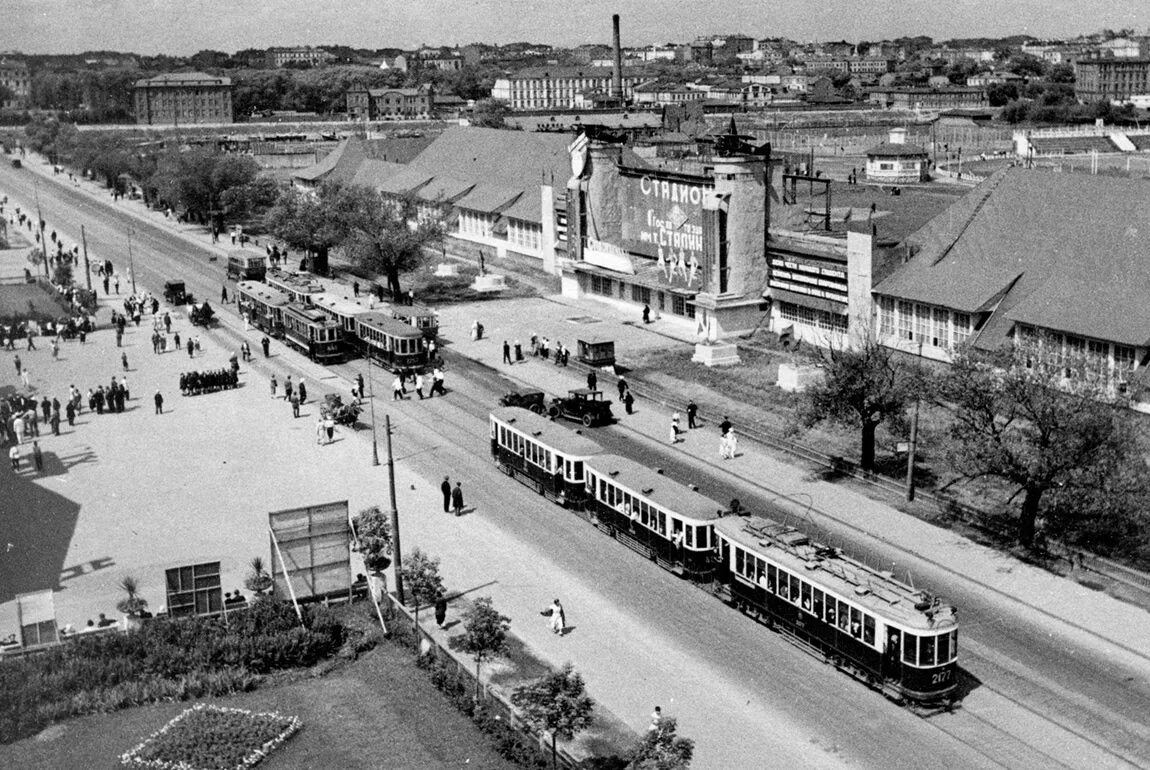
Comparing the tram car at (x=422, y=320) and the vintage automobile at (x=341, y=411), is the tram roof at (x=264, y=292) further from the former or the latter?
the vintage automobile at (x=341, y=411)

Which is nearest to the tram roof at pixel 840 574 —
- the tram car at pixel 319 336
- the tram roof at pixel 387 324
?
the tram roof at pixel 387 324

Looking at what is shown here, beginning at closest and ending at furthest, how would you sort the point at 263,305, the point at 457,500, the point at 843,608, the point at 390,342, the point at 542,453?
the point at 843,608
the point at 457,500
the point at 542,453
the point at 390,342
the point at 263,305

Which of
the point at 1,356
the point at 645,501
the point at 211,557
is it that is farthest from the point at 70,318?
the point at 645,501

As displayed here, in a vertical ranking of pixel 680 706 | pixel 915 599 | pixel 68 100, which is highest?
pixel 68 100

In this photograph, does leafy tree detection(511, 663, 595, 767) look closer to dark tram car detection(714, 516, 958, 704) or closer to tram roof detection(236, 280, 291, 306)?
dark tram car detection(714, 516, 958, 704)

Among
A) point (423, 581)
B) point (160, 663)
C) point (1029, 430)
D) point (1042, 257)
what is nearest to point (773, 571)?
point (423, 581)

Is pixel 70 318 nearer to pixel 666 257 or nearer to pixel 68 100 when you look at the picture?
pixel 666 257

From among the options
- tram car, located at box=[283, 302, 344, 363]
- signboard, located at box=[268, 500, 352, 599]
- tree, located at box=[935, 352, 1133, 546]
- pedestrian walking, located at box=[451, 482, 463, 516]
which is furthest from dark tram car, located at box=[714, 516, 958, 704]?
tram car, located at box=[283, 302, 344, 363]

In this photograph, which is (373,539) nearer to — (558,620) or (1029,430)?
(558,620)
